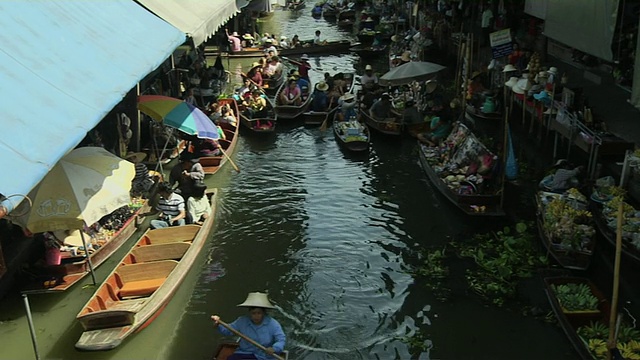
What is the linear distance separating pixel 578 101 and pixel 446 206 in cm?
411

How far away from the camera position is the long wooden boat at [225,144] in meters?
15.2

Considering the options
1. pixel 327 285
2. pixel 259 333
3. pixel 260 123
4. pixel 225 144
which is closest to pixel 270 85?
pixel 260 123

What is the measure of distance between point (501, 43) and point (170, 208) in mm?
9806

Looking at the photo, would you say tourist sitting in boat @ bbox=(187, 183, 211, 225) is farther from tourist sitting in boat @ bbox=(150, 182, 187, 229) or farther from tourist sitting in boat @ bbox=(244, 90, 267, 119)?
tourist sitting in boat @ bbox=(244, 90, 267, 119)

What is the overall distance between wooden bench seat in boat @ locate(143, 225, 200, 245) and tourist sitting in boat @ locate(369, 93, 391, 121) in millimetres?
Answer: 8295

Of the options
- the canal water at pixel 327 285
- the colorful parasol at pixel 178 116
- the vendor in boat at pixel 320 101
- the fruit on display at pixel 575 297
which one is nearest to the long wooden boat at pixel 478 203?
the canal water at pixel 327 285

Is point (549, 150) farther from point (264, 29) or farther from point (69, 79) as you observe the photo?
point (264, 29)

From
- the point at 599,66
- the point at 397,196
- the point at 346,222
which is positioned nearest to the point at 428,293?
the point at 346,222

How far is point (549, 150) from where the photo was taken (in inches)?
607

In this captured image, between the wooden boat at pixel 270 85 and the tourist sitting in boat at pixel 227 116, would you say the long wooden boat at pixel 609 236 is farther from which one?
the wooden boat at pixel 270 85

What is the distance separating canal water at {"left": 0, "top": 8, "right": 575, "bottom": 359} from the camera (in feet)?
28.9

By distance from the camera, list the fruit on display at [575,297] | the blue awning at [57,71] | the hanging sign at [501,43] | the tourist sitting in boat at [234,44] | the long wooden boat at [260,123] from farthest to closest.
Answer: the tourist sitting in boat at [234,44] → the long wooden boat at [260,123] → the hanging sign at [501,43] → the fruit on display at [575,297] → the blue awning at [57,71]

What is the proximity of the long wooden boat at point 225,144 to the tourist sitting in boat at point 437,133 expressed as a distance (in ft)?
17.4

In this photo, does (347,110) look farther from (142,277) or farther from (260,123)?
(142,277)
